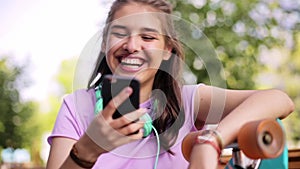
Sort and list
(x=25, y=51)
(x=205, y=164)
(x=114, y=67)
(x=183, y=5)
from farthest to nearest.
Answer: (x=25, y=51) → (x=183, y=5) → (x=114, y=67) → (x=205, y=164)

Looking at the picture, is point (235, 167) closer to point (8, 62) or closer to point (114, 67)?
point (114, 67)

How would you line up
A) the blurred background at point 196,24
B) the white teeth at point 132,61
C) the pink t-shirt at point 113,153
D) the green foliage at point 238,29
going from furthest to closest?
the blurred background at point 196,24
the green foliage at point 238,29
the pink t-shirt at point 113,153
the white teeth at point 132,61

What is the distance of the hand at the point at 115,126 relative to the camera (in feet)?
2.15

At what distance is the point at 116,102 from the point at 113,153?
0.34m

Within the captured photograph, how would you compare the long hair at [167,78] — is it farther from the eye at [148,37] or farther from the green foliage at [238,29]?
the green foliage at [238,29]

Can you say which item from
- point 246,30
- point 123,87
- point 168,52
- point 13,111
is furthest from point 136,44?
point 13,111

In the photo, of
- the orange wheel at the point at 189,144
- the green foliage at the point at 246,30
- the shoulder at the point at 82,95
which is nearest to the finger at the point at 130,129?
the orange wheel at the point at 189,144

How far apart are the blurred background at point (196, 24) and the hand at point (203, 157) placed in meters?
6.24

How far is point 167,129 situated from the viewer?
0.98 metres

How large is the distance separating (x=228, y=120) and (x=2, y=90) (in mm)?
→ 8576

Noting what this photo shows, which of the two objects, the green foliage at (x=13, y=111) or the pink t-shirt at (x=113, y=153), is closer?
the pink t-shirt at (x=113, y=153)

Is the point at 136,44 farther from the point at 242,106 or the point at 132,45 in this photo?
the point at 242,106

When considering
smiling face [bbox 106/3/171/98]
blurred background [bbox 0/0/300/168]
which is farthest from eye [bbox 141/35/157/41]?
blurred background [bbox 0/0/300/168]

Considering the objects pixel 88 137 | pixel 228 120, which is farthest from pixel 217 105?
pixel 88 137
